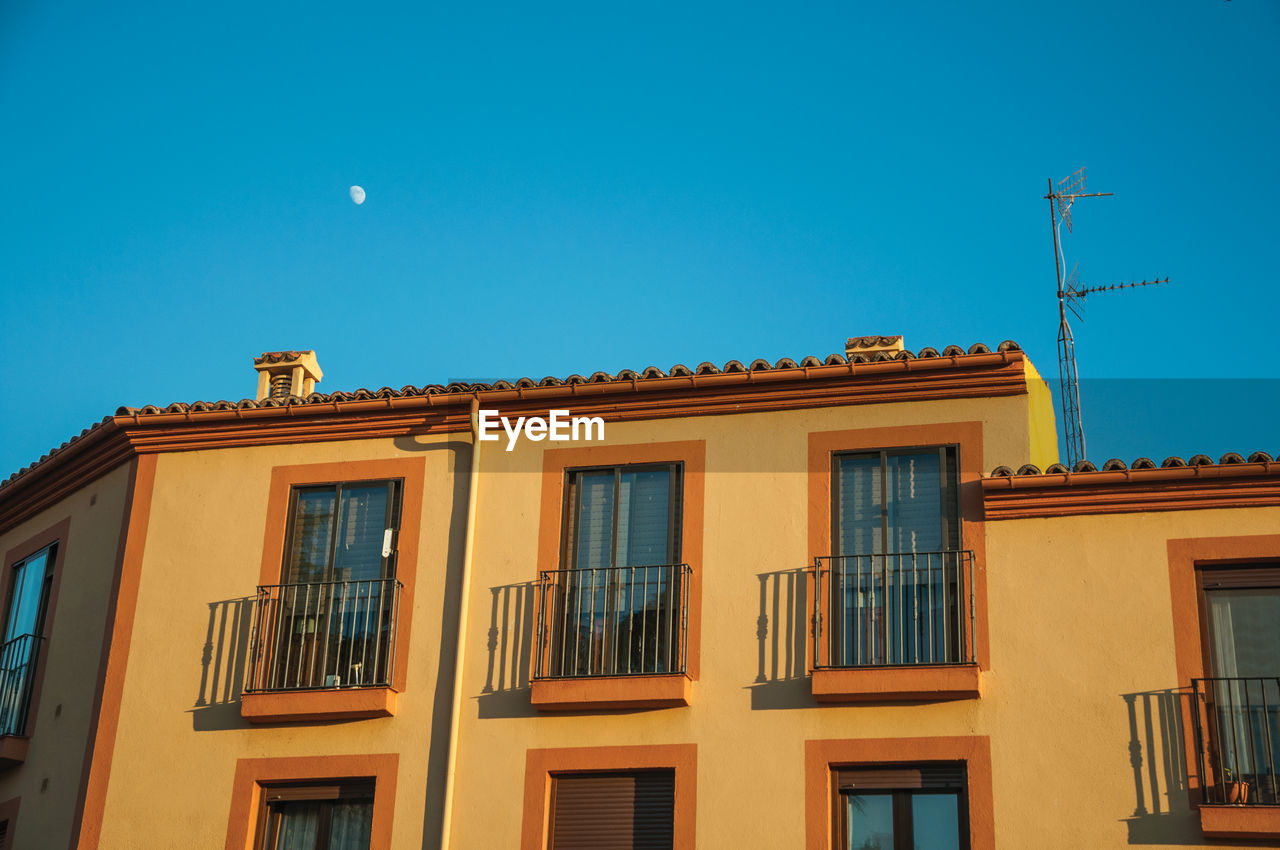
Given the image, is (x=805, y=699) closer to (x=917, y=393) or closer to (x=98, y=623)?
(x=917, y=393)

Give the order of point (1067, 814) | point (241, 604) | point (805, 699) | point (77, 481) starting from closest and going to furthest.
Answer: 1. point (1067, 814)
2. point (805, 699)
3. point (241, 604)
4. point (77, 481)

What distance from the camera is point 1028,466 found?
17047 mm

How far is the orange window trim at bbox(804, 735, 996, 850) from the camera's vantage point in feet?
52.4

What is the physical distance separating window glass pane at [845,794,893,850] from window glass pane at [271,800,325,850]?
5710 mm

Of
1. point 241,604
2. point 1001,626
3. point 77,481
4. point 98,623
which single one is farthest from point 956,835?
point 77,481

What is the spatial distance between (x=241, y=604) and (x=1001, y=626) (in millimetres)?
8465

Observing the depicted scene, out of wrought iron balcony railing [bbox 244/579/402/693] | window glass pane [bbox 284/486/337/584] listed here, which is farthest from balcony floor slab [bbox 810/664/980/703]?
window glass pane [bbox 284/486/337/584]

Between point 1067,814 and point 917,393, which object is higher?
point 917,393

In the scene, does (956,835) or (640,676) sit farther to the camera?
(640,676)

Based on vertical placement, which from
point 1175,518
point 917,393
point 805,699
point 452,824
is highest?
point 917,393

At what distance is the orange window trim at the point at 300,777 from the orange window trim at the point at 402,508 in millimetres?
1103

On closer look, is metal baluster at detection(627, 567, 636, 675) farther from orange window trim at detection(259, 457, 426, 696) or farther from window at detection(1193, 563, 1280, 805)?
window at detection(1193, 563, 1280, 805)

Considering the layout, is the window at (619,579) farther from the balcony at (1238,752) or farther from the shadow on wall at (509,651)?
the balcony at (1238,752)

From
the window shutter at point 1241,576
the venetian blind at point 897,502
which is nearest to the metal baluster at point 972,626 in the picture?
the venetian blind at point 897,502
